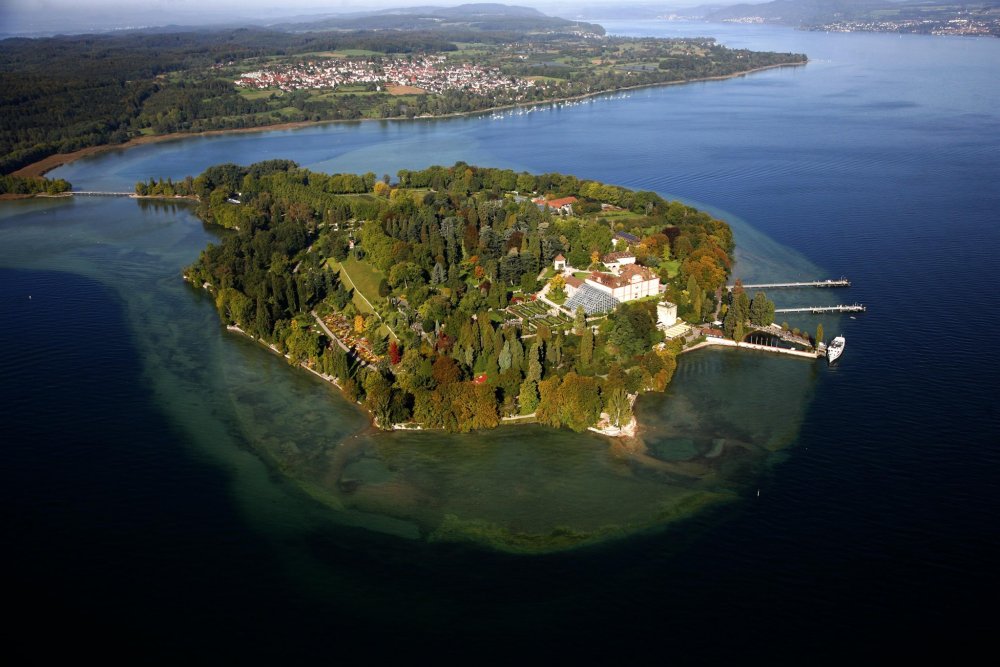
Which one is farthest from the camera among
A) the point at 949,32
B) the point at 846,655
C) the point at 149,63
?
the point at 949,32

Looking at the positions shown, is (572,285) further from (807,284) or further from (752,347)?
(807,284)

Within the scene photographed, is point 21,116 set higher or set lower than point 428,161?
higher

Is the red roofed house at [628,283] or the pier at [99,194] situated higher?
the pier at [99,194]

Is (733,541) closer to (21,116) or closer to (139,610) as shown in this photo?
(139,610)

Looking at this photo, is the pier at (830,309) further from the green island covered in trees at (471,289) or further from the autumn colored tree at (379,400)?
the autumn colored tree at (379,400)

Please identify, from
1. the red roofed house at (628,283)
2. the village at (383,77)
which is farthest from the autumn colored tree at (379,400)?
the village at (383,77)

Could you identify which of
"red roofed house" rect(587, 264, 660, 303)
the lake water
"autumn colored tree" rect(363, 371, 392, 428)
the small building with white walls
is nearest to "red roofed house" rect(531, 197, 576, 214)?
the lake water

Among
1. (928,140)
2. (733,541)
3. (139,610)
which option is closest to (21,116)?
(139,610)

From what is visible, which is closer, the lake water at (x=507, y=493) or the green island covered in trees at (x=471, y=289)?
the lake water at (x=507, y=493)
